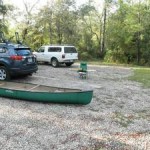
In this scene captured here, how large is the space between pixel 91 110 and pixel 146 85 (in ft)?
19.4

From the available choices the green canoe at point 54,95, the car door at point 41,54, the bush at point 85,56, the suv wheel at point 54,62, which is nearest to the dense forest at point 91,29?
the bush at point 85,56

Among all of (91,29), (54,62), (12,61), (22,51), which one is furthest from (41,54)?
(91,29)

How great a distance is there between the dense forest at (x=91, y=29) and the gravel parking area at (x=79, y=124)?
→ 1894cm

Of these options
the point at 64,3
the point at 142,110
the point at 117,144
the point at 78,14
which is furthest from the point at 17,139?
the point at 78,14

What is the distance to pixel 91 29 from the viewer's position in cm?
3894

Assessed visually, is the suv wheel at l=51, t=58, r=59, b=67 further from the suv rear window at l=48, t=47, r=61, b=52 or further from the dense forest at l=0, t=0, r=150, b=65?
the dense forest at l=0, t=0, r=150, b=65

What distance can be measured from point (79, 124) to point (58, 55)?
45.6 ft

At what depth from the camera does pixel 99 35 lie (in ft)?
127

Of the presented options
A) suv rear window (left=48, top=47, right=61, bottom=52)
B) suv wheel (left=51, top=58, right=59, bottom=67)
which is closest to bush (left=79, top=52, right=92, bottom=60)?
suv rear window (left=48, top=47, right=61, bottom=52)

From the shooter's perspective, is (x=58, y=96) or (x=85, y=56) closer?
(x=58, y=96)

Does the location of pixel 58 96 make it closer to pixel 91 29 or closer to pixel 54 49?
pixel 54 49

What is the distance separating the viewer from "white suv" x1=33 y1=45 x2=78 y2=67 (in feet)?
68.5

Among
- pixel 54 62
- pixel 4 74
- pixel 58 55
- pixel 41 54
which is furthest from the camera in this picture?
pixel 41 54

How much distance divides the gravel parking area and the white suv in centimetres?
1023
